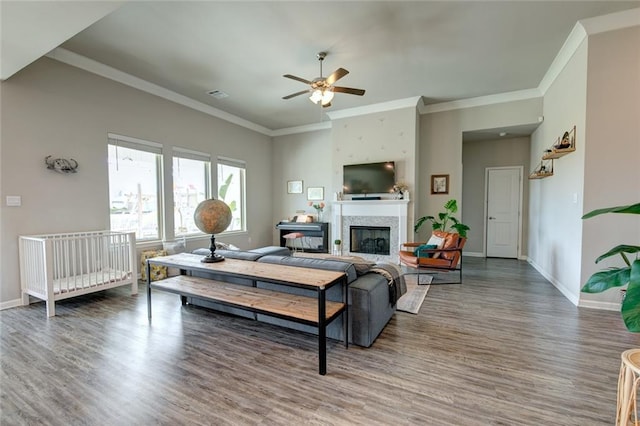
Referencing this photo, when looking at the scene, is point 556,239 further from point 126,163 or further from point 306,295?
point 126,163

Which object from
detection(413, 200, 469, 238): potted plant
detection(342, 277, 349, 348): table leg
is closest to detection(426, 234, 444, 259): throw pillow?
detection(413, 200, 469, 238): potted plant

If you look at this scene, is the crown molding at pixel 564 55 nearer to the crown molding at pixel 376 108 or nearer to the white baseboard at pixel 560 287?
the crown molding at pixel 376 108

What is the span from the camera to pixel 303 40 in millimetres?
3443

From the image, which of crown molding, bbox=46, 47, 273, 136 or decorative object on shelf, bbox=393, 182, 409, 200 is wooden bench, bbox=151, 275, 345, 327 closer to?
crown molding, bbox=46, 47, 273, 136

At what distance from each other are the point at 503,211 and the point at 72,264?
8.00 meters

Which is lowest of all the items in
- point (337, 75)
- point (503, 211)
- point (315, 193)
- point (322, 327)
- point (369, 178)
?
point (322, 327)

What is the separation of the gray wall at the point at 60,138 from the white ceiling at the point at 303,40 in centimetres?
35

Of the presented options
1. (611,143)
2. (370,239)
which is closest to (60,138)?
(370,239)

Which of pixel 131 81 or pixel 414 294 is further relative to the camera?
pixel 131 81

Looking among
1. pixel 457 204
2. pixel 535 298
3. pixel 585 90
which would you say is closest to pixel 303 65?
pixel 585 90

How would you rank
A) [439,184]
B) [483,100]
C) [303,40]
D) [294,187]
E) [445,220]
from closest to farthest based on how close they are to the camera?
[303,40], [483,100], [445,220], [439,184], [294,187]

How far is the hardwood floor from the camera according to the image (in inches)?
65.6

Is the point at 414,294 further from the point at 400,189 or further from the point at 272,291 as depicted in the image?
the point at 400,189

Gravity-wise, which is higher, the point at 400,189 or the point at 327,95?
the point at 327,95
